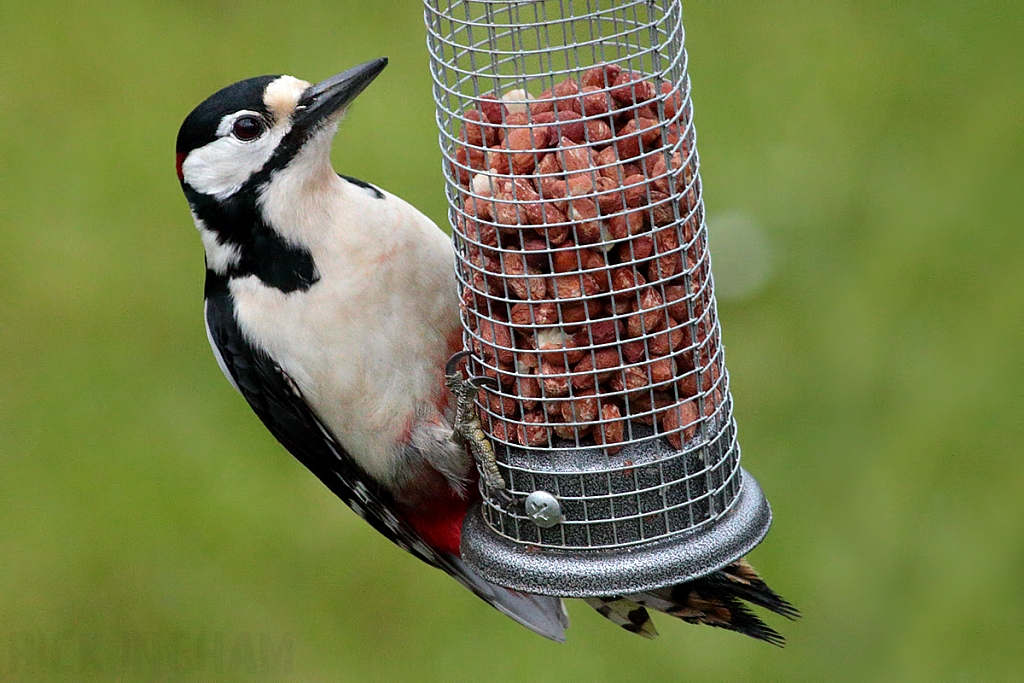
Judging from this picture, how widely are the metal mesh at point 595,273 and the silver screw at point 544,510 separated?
0.02 meters

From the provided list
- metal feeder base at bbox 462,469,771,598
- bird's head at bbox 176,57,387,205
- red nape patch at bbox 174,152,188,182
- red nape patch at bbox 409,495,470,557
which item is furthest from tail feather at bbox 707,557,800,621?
red nape patch at bbox 174,152,188,182

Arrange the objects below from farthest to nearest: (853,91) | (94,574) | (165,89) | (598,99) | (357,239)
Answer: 1. (165,89)
2. (853,91)
3. (94,574)
4. (357,239)
5. (598,99)

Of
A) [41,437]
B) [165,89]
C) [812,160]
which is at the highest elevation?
[165,89]

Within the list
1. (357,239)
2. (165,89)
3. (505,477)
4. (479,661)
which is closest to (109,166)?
(165,89)

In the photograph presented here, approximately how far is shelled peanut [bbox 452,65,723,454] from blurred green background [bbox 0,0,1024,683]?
2333 mm

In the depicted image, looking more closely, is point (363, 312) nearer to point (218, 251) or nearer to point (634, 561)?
point (218, 251)

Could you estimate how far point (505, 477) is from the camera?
363 cm

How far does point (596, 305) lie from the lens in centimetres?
345

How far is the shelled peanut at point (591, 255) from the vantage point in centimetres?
335

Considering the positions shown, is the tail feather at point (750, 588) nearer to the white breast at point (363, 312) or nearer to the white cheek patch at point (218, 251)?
the white breast at point (363, 312)

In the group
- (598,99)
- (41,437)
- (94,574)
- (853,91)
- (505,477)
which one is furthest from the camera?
(853,91)

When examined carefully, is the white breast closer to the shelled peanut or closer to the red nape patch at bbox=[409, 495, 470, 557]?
the red nape patch at bbox=[409, 495, 470, 557]

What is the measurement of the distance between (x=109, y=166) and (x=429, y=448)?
4.02 metres

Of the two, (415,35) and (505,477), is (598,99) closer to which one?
(505,477)
